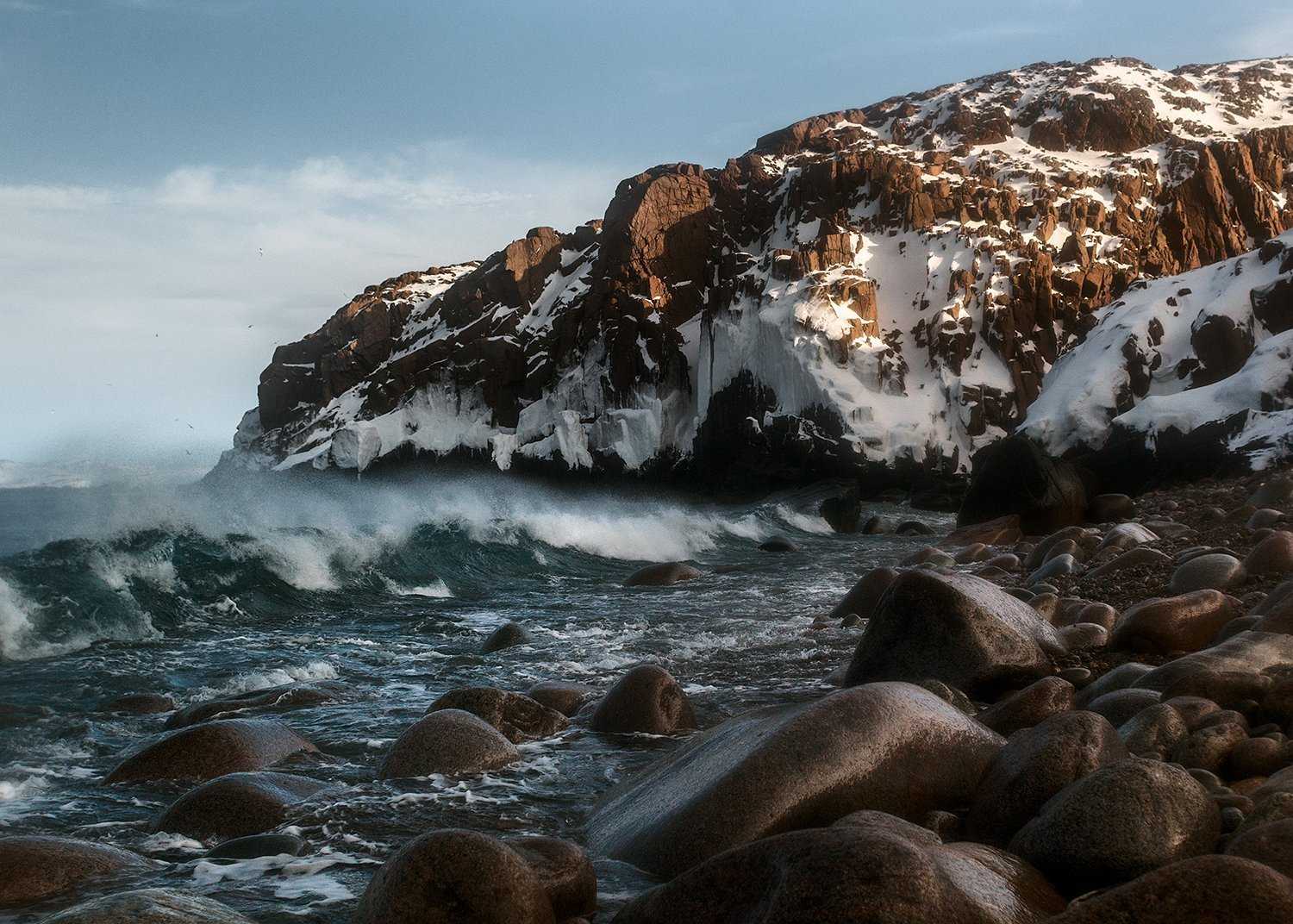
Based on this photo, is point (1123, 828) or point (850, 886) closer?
point (850, 886)

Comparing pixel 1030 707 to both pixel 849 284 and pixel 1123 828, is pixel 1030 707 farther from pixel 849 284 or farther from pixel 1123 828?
pixel 849 284

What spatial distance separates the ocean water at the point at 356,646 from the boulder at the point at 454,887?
0.58m

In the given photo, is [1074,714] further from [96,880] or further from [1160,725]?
[96,880]

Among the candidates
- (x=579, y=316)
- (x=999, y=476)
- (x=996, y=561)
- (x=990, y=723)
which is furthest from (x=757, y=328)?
(x=990, y=723)

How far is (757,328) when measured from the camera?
50.1 m

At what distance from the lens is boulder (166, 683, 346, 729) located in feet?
27.0

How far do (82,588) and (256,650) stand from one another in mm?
3831

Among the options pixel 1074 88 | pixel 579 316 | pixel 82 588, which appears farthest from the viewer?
pixel 1074 88

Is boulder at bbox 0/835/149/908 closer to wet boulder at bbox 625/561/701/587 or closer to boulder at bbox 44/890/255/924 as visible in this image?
boulder at bbox 44/890/255/924

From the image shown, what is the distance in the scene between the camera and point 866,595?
11609 millimetres

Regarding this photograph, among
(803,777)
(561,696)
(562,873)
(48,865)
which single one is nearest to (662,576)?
(561,696)

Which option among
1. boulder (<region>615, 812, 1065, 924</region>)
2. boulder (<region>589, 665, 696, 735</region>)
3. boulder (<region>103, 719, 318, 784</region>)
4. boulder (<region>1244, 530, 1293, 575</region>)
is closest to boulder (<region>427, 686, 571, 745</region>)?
boulder (<region>589, 665, 696, 735</region>)

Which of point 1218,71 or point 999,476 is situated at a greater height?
point 1218,71

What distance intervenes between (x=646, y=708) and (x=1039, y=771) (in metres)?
3.40
